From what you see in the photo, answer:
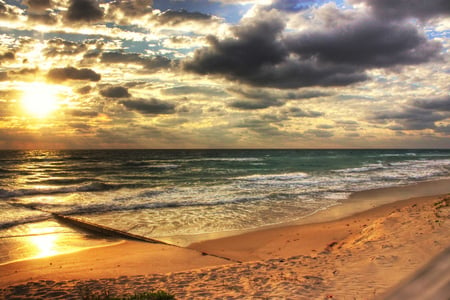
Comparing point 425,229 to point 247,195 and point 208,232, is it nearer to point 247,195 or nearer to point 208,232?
point 208,232

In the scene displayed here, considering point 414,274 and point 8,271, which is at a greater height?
point 414,274

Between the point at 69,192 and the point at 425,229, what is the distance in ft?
81.6

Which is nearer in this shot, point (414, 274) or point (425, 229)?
point (414, 274)

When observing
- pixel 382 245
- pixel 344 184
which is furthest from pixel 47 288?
pixel 344 184

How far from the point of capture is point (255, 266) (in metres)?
7.96

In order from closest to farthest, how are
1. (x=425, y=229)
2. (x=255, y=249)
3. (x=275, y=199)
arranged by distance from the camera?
(x=425, y=229) < (x=255, y=249) < (x=275, y=199)

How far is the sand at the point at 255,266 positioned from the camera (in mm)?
6391

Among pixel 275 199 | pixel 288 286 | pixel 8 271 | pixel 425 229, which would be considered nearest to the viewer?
pixel 288 286

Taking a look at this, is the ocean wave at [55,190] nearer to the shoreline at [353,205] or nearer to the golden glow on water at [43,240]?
the golden glow on water at [43,240]

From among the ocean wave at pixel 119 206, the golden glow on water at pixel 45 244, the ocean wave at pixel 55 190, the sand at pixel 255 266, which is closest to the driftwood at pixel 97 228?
the sand at pixel 255 266

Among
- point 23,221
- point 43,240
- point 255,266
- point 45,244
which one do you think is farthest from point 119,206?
point 255,266

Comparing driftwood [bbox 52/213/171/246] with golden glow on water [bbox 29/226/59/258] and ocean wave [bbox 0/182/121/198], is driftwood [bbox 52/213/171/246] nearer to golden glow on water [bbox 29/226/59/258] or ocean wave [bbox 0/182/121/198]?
golden glow on water [bbox 29/226/59/258]

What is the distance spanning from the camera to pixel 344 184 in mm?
27312

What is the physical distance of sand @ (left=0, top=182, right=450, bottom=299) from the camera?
21.0ft
